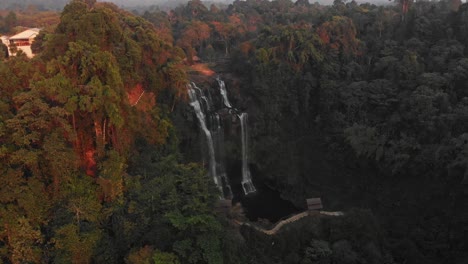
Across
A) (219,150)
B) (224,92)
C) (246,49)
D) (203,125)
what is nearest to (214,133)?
(203,125)

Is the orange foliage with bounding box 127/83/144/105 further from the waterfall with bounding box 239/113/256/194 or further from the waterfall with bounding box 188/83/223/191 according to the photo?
the waterfall with bounding box 239/113/256/194

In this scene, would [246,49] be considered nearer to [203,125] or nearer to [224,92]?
[224,92]

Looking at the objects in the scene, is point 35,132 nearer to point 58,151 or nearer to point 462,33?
point 58,151

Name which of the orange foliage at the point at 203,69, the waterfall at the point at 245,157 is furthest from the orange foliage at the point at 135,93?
the orange foliage at the point at 203,69

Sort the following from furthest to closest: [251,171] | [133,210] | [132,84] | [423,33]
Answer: [423,33]
[251,171]
[132,84]
[133,210]

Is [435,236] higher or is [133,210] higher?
[133,210]

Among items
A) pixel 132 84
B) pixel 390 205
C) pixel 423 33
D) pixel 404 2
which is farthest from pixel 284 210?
pixel 404 2
